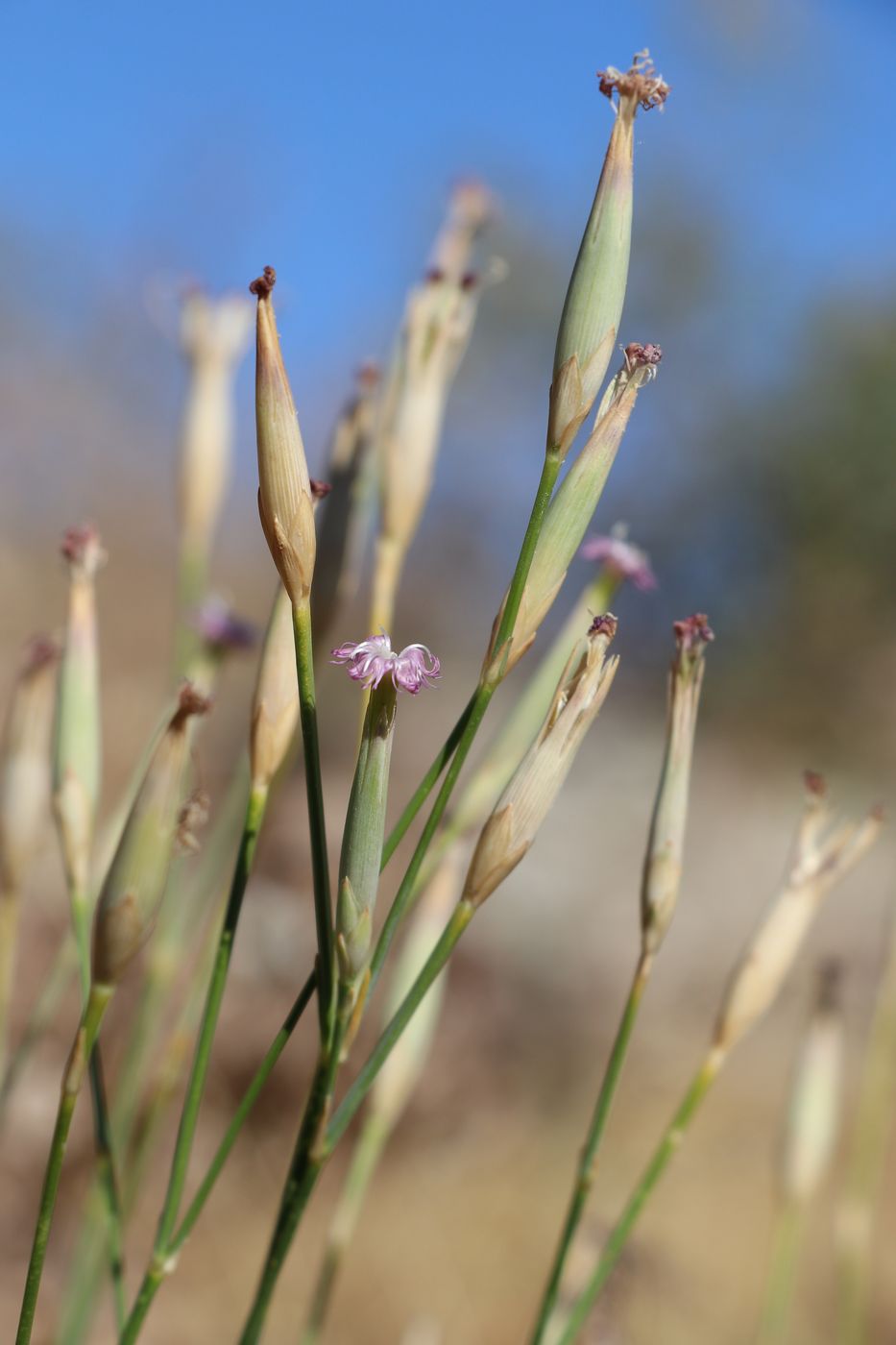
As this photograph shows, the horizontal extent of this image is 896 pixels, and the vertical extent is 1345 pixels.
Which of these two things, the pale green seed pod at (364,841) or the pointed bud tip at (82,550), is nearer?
the pale green seed pod at (364,841)

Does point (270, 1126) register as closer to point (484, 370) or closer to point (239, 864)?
point (239, 864)

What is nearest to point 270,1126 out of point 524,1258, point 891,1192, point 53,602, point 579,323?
point 524,1258

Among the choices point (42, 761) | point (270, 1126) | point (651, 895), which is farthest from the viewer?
point (270, 1126)

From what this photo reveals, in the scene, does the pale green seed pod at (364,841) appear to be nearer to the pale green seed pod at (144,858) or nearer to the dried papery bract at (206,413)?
the pale green seed pod at (144,858)

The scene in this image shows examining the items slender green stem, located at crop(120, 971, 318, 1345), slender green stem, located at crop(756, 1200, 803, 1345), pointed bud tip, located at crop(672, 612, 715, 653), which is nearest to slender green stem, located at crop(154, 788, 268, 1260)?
slender green stem, located at crop(120, 971, 318, 1345)

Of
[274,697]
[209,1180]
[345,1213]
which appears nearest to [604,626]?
[274,697]

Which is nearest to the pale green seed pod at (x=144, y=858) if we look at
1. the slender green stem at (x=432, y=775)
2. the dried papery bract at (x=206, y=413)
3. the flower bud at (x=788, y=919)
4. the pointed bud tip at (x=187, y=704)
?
the pointed bud tip at (x=187, y=704)
